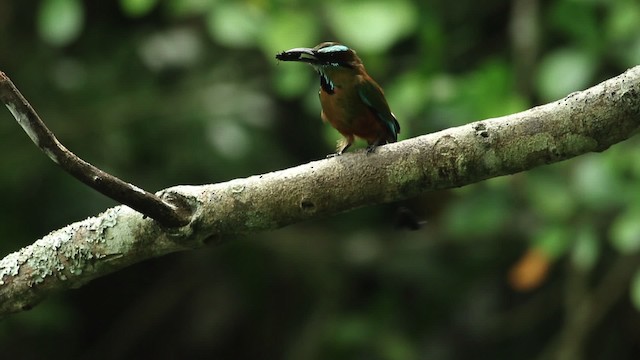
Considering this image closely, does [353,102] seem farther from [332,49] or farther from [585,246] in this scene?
[585,246]

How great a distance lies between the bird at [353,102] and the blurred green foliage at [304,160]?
0.78 metres

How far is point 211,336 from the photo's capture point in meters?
4.95

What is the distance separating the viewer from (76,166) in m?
1.68

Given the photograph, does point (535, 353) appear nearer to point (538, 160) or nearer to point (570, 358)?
point (570, 358)

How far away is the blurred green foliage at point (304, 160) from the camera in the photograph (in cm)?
319

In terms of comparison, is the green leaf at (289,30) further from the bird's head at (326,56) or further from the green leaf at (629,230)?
the green leaf at (629,230)

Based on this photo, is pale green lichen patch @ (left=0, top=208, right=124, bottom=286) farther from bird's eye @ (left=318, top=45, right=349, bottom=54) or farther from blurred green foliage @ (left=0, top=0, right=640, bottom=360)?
blurred green foliage @ (left=0, top=0, right=640, bottom=360)

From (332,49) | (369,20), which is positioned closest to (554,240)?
(369,20)

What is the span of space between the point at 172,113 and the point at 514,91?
1.49 meters

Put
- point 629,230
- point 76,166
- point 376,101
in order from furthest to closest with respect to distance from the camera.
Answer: point 629,230
point 376,101
point 76,166

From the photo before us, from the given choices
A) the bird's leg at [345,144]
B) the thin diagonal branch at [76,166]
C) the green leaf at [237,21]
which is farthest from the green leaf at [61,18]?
the thin diagonal branch at [76,166]

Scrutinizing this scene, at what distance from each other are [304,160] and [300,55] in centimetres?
261

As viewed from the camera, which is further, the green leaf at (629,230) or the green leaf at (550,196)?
the green leaf at (550,196)

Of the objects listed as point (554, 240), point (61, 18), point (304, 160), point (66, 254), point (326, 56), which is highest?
point (326, 56)
